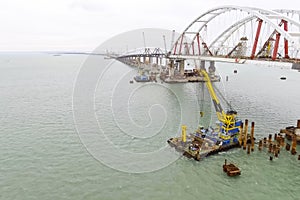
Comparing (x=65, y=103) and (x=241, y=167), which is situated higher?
(x=65, y=103)

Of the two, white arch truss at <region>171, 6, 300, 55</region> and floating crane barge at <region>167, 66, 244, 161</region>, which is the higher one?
white arch truss at <region>171, 6, 300, 55</region>

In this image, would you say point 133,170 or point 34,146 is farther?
point 34,146

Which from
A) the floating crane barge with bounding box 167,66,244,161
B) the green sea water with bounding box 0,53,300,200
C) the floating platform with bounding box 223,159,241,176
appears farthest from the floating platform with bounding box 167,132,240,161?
the floating platform with bounding box 223,159,241,176

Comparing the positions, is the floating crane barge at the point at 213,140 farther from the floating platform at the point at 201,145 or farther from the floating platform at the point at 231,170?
the floating platform at the point at 231,170

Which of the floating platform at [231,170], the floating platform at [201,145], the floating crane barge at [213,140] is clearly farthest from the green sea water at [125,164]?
the floating crane barge at [213,140]

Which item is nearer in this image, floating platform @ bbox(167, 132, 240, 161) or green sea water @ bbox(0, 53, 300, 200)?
green sea water @ bbox(0, 53, 300, 200)

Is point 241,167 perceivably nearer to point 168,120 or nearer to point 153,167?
point 153,167

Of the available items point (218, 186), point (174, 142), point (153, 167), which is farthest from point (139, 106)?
point (218, 186)

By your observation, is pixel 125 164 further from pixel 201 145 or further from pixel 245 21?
pixel 245 21

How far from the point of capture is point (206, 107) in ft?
135

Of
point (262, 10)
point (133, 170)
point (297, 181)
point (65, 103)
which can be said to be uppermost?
point (262, 10)

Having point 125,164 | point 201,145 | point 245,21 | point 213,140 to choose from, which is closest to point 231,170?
point 201,145

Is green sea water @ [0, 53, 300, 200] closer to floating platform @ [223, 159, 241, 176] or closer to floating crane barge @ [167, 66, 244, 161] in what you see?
floating platform @ [223, 159, 241, 176]

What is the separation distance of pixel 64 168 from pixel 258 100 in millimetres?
39616
